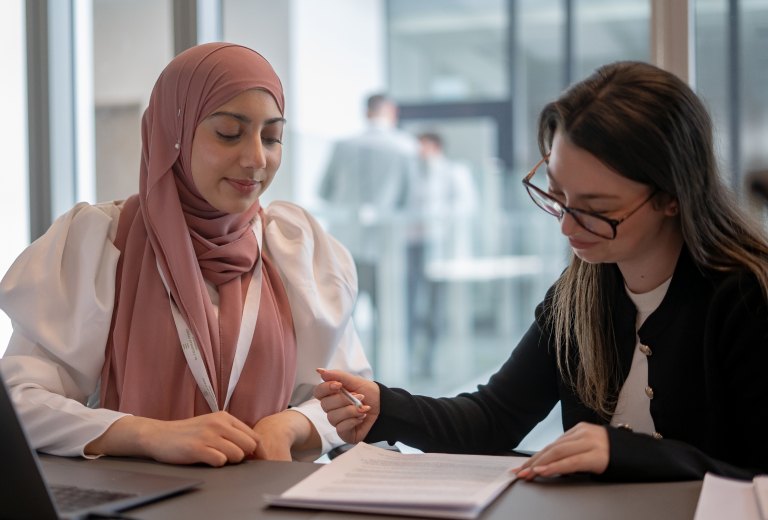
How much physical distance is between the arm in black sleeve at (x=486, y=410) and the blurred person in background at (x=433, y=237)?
8.95 feet

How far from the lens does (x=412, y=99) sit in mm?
6547

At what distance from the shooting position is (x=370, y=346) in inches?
152

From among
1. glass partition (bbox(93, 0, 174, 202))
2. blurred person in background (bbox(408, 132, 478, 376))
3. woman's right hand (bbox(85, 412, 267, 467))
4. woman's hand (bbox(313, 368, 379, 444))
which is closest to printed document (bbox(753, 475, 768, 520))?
woman's hand (bbox(313, 368, 379, 444))

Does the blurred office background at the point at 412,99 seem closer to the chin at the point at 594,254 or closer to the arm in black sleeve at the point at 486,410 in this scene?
the chin at the point at 594,254

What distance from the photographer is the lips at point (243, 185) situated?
4.60 ft

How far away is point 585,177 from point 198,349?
0.79m

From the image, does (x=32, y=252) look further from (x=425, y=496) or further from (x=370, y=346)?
(x=370, y=346)

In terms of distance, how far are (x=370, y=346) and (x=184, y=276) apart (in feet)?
8.34

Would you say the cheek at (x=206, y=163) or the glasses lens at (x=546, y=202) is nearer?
the glasses lens at (x=546, y=202)

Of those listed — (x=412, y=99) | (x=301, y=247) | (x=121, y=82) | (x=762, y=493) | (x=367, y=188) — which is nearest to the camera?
(x=762, y=493)

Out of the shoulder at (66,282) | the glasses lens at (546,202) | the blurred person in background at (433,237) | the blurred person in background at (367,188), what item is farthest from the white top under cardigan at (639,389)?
the blurred person in background at (433,237)

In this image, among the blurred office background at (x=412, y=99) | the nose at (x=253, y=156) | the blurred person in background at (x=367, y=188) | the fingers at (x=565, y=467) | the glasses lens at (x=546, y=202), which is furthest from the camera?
the blurred person in background at (x=367, y=188)

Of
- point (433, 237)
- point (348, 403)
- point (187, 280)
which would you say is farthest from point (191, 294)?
point (433, 237)

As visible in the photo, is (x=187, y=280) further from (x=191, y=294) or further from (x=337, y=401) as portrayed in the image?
(x=337, y=401)
